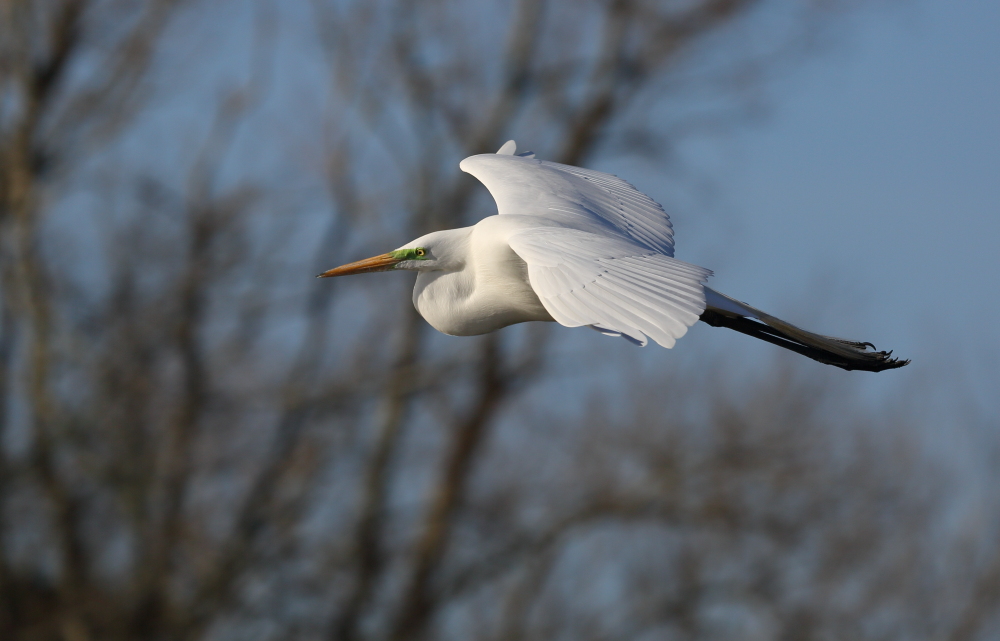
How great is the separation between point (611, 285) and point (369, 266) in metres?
1.30

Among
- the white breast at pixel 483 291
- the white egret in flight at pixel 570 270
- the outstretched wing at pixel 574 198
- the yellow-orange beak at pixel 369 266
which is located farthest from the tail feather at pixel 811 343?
the yellow-orange beak at pixel 369 266

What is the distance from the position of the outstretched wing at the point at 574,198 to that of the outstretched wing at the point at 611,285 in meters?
0.50

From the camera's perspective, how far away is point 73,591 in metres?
10.7

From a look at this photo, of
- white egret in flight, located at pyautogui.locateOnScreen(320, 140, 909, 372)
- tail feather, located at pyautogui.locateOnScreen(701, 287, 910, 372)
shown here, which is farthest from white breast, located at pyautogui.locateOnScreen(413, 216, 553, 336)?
tail feather, located at pyautogui.locateOnScreen(701, 287, 910, 372)

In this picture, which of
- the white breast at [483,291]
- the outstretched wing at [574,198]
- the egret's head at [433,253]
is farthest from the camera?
the outstretched wing at [574,198]

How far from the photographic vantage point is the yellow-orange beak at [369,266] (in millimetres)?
3898

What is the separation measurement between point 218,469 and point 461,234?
8135mm

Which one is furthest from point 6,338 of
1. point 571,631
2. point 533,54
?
point 571,631

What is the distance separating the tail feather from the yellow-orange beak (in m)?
1.09

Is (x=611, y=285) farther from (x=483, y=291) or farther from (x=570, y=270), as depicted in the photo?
(x=483, y=291)

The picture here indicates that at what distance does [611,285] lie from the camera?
2891mm

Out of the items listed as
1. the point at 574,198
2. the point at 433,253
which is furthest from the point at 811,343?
the point at 433,253

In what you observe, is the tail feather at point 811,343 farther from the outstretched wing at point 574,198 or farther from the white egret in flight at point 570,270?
the outstretched wing at point 574,198

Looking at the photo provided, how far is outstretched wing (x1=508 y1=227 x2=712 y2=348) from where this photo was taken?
264 centimetres
